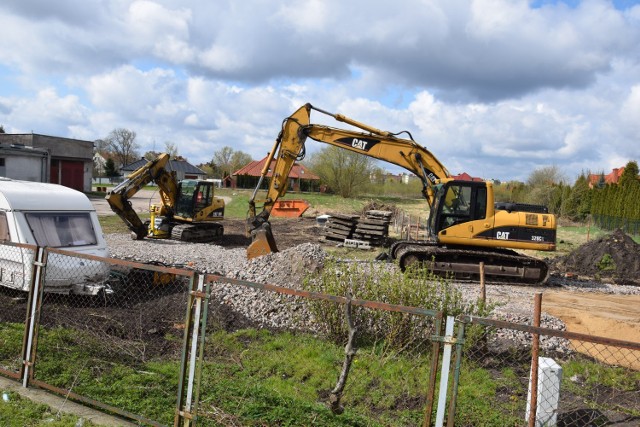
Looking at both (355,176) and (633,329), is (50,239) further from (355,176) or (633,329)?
(355,176)

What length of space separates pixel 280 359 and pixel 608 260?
15455mm

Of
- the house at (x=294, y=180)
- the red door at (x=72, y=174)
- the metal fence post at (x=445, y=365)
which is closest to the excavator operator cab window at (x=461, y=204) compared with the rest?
the metal fence post at (x=445, y=365)

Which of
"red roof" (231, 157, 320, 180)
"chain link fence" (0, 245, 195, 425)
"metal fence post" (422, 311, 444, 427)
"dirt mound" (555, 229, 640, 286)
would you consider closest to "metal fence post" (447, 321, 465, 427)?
"metal fence post" (422, 311, 444, 427)

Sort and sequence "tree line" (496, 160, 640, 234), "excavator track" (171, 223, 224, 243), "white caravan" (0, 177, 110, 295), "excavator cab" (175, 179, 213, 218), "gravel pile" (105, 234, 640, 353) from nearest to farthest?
"gravel pile" (105, 234, 640, 353)
"white caravan" (0, 177, 110, 295)
"excavator track" (171, 223, 224, 243)
"excavator cab" (175, 179, 213, 218)
"tree line" (496, 160, 640, 234)

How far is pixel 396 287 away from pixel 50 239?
6112mm

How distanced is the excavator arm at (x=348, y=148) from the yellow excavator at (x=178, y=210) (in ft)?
18.8

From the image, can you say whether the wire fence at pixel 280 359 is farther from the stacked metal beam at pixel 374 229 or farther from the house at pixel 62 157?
the house at pixel 62 157

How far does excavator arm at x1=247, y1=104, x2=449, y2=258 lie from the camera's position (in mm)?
15172

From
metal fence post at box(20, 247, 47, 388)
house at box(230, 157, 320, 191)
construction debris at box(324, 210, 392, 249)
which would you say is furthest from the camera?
house at box(230, 157, 320, 191)

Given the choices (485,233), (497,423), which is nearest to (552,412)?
(497,423)

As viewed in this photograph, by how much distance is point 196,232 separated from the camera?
20.4 metres

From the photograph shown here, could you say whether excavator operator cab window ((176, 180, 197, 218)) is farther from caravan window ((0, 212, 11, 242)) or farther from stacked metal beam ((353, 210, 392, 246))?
caravan window ((0, 212, 11, 242))

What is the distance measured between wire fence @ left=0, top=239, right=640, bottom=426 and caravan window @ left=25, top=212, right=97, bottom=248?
55cm

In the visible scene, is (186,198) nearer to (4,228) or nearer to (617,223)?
(4,228)
